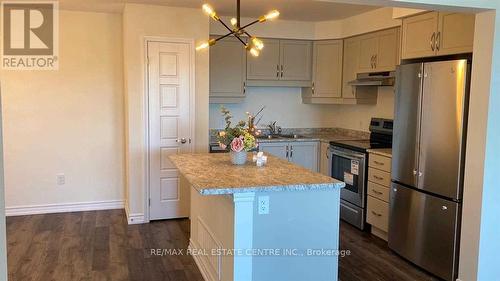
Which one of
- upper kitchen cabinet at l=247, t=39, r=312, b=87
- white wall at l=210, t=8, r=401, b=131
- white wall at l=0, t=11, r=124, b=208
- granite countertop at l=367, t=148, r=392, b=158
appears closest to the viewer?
granite countertop at l=367, t=148, r=392, b=158

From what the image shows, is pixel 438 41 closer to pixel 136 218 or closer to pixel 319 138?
pixel 319 138

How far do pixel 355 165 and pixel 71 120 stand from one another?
349 centimetres

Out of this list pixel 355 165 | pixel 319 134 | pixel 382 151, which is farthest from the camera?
pixel 319 134

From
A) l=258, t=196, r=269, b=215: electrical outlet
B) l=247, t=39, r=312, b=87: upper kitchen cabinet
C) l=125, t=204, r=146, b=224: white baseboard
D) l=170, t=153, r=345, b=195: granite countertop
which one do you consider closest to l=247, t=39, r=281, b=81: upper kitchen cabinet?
l=247, t=39, r=312, b=87: upper kitchen cabinet

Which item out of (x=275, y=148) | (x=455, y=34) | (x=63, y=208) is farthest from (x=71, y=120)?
(x=455, y=34)

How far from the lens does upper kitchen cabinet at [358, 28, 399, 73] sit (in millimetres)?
4898

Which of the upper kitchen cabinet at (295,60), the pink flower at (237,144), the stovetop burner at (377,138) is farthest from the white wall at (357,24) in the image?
the pink flower at (237,144)

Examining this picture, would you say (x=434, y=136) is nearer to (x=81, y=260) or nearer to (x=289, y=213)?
(x=289, y=213)

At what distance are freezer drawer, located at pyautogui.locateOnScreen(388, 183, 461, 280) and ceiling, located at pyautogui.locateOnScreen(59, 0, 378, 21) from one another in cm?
219

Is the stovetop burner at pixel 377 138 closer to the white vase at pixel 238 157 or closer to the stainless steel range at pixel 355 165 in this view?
the stainless steel range at pixel 355 165

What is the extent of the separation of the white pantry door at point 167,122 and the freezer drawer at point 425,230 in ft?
8.05

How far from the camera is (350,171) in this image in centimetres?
503

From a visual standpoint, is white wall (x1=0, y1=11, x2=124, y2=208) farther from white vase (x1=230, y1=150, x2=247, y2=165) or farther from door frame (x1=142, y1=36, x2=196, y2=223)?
white vase (x1=230, y1=150, x2=247, y2=165)

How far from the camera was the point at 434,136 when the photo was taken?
364 centimetres
